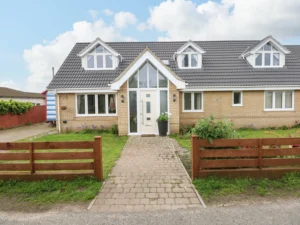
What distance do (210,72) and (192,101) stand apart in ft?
9.03

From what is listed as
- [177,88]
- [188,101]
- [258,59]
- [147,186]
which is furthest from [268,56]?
[147,186]

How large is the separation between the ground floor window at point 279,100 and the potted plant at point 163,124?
7.90 meters

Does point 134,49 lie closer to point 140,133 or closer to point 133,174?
point 140,133

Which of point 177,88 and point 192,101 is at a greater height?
point 177,88

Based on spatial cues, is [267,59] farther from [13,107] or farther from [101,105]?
[13,107]

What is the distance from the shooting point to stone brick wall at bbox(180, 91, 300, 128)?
1461cm

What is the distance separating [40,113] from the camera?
81.6ft

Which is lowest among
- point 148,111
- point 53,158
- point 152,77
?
point 53,158

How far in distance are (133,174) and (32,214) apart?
2.66 meters

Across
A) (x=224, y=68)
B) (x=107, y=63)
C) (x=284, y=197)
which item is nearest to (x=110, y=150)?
(x=284, y=197)

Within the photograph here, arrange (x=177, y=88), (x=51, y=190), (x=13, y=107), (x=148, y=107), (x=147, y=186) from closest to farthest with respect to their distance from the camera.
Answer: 1. (x=51, y=190)
2. (x=147, y=186)
3. (x=177, y=88)
4. (x=148, y=107)
5. (x=13, y=107)

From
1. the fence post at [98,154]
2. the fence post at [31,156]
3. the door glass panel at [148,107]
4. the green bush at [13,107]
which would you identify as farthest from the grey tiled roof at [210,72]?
the fence post at [98,154]

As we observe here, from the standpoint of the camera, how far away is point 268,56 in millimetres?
16078

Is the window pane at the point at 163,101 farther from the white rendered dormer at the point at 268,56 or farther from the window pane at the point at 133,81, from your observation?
the white rendered dormer at the point at 268,56
